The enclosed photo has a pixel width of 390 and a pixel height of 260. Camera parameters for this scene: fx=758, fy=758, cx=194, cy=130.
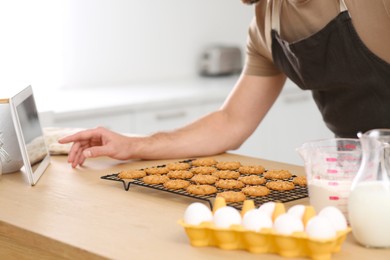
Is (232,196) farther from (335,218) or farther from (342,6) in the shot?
(342,6)

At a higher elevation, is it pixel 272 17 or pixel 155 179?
pixel 272 17

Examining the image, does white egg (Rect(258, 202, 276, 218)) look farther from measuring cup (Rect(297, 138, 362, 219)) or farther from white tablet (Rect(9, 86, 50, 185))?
white tablet (Rect(9, 86, 50, 185))

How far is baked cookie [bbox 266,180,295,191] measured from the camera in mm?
1654

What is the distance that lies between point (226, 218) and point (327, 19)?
0.91 m

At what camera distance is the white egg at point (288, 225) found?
48.4 inches

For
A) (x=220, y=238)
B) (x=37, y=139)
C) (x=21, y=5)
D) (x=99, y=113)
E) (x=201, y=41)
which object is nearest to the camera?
(x=220, y=238)

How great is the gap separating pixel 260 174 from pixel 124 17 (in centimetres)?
243

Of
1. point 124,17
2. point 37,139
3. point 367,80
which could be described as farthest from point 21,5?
point 367,80

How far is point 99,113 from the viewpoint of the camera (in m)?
3.38

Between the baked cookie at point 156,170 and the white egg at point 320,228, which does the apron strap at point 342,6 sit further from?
the white egg at point 320,228

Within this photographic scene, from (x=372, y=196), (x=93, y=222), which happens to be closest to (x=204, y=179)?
(x=93, y=222)

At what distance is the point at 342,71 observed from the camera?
6.79 feet

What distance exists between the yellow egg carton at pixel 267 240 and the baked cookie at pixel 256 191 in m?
0.25

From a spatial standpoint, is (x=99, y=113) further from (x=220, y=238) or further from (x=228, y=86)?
(x=220, y=238)
